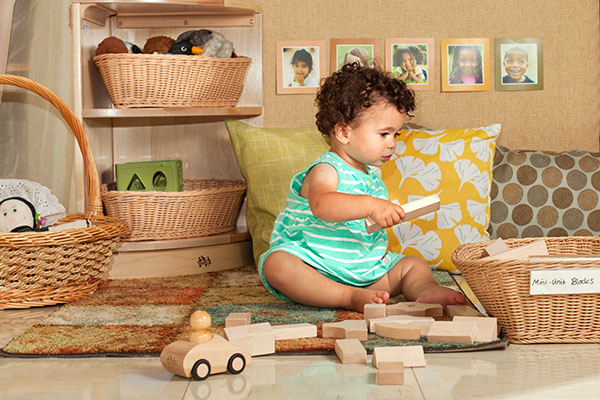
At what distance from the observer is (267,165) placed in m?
2.20

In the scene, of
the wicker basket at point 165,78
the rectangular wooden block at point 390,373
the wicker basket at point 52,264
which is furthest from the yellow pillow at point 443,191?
the rectangular wooden block at point 390,373

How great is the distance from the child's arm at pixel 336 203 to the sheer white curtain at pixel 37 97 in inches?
39.0

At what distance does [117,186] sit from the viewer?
216 centimetres

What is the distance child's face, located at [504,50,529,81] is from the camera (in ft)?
8.09

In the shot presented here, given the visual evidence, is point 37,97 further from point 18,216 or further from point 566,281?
point 566,281

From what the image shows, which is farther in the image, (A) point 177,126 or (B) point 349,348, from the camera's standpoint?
(A) point 177,126

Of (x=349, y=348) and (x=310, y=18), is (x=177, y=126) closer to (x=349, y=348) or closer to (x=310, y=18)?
(x=310, y=18)

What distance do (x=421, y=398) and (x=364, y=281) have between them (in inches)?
27.0

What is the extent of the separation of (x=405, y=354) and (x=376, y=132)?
671 millimetres

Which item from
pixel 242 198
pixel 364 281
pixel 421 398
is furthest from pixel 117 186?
pixel 421 398

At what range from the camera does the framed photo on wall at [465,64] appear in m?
2.46

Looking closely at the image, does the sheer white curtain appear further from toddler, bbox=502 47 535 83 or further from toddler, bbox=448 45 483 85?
toddler, bbox=502 47 535 83

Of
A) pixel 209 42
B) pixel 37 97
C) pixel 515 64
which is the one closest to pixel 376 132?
pixel 209 42

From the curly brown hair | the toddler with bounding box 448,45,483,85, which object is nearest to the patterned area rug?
the curly brown hair
